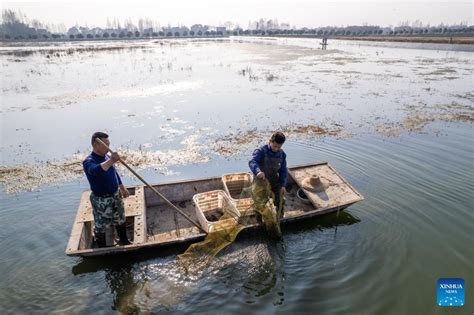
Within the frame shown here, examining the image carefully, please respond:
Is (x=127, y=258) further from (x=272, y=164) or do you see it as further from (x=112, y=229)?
(x=272, y=164)

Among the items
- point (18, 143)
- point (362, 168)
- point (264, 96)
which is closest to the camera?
point (362, 168)

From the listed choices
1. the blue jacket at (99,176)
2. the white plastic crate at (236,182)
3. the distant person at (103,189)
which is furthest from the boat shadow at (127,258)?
the white plastic crate at (236,182)

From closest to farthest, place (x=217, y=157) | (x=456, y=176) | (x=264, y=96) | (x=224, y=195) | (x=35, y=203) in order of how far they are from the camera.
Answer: (x=224, y=195) < (x=35, y=203) < (x=456, y=176) < (x=217, y=157) < (x=264, y=96)

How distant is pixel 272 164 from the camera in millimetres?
7371

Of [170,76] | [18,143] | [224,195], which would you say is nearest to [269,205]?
[224,195]

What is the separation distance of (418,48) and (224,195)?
64916mm

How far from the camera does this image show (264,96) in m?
21.1

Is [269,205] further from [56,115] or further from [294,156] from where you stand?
[56,115]

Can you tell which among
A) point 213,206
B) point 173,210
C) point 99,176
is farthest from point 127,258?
point 213,206

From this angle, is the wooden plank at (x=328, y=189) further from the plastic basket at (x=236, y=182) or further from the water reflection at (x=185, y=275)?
the water reflection at (x=185, y=275)

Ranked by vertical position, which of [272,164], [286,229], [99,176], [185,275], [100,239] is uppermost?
[99,176]

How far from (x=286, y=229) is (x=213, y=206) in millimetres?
1908

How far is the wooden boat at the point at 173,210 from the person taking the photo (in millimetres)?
6543

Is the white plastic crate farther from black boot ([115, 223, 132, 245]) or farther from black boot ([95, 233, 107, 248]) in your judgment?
black boot ([95, 233, 107, 248])
